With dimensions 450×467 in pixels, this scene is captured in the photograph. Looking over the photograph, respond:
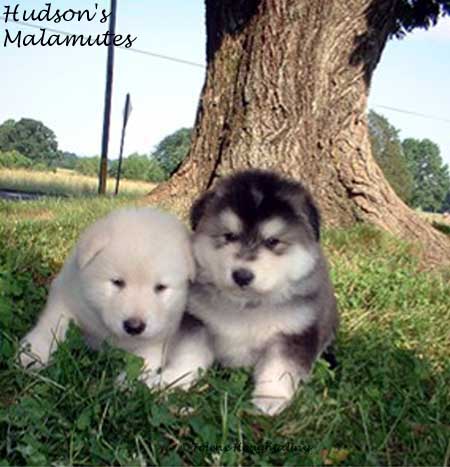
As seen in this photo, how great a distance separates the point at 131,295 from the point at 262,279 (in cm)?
65

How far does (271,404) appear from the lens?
10.9ft

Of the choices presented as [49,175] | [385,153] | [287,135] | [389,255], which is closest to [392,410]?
[389,255]

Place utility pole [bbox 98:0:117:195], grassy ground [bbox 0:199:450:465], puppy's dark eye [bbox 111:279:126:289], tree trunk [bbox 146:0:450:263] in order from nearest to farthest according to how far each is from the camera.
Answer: grassy ground [bbox 0:199:450:465]
puppy's dark eye [bbox 111:279:126:289]
tree trunk [bbox 146:0:450:263]
utility pole [bbox 98:0:117:195]

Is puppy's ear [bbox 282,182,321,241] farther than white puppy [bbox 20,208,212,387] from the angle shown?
Yes

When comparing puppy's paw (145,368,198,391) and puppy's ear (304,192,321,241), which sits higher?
puppy's ear (304,192,321,241)

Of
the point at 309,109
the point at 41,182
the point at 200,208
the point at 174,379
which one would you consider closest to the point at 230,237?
the point at 200,208

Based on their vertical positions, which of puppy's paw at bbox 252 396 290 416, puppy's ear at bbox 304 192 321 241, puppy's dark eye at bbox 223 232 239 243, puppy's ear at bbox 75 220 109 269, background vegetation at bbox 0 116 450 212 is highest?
puppy's ear at bbox 304 192 321 241

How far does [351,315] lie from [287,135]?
2869 mm

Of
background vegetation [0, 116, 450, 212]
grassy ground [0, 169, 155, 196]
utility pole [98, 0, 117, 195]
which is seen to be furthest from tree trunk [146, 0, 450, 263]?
grassy ground [0, 169, 155, 196]

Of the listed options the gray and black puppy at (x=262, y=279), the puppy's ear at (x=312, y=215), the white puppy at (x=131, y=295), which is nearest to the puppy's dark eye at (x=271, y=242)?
the gray and black puppy at (x=262, y=279)

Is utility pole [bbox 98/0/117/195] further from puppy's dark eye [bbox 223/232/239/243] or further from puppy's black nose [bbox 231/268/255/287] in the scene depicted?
puppy's black nose [bbox 231/268/255/287]

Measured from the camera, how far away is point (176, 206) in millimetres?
7699

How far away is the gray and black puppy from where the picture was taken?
3355 mm

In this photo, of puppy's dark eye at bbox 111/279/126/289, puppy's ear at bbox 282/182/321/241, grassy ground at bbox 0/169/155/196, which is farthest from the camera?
grassy ground at bbox 0/169/155/196
